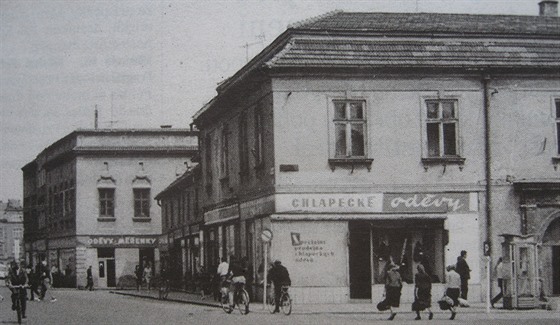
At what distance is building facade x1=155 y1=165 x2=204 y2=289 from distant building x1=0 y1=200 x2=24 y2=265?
60483 millimetres

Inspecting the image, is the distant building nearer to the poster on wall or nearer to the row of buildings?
the row of buildings

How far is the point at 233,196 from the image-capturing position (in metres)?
38.3

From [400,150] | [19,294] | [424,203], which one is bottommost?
[19,294]

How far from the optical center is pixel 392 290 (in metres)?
25.8

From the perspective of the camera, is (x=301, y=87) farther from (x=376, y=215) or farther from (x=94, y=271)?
(x=94, y=271)

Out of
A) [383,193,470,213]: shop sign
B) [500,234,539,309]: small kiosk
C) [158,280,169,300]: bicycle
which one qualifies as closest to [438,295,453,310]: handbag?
[500,234,539,309]: small kiosk

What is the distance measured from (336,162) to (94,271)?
3783 cm

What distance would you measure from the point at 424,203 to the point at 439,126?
99.9 inches

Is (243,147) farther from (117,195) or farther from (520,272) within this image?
(117,195)

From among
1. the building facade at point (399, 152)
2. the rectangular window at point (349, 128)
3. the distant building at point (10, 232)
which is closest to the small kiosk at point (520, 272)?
the building facade at point (399, 152)

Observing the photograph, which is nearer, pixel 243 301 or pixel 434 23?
pixel 243 301

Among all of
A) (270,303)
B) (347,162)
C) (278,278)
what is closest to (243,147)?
(347,162)

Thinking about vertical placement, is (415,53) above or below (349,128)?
above

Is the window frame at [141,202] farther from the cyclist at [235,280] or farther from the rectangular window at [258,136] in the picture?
the cyclist at [235,280]
